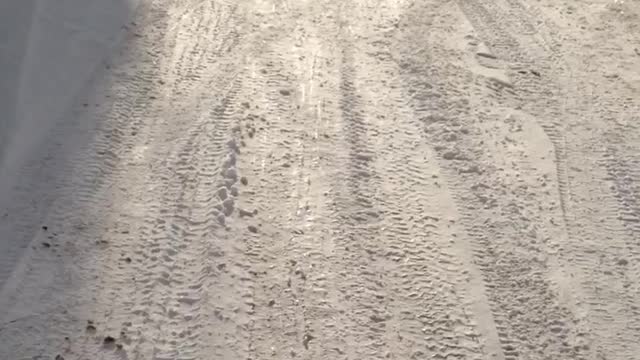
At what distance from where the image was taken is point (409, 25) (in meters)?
4.70

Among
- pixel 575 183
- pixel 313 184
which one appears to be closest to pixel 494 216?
pixel 575 183

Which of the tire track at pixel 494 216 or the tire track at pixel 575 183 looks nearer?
the tire track at pixel 494 216

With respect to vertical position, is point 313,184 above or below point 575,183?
below

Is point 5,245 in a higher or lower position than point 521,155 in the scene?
lower

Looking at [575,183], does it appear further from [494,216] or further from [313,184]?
[313,184]

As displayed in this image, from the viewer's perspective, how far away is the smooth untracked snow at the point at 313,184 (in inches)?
115

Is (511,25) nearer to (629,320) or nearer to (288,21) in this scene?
(288,21)

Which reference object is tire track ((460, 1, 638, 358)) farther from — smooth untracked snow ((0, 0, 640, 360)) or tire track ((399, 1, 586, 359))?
tire track ((399, 1, 586, 359))

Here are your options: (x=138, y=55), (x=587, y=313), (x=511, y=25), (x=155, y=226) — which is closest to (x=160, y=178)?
(x=155, y=226)

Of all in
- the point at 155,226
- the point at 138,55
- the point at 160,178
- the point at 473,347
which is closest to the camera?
the point at 473,347

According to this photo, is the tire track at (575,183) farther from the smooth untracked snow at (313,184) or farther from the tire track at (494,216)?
the tire track at (494,216)

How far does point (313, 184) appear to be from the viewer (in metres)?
3.51

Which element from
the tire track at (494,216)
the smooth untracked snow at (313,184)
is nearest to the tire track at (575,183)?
the smooth untracked snow at (313,184)

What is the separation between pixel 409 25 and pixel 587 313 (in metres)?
2.13
